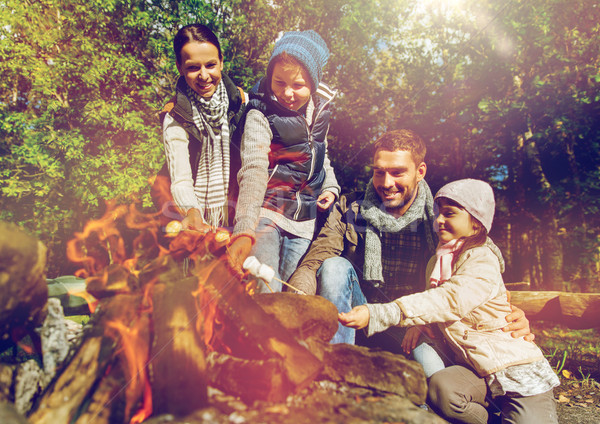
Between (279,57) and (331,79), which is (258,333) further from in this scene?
(331,79)

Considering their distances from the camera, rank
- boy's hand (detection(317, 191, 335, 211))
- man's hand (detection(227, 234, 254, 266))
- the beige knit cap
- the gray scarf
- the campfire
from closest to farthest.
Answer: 1. the campfire
2. man's hand (detection(227, 234, 254, 266))
3. the beige knit cap
4. the gray scarf
5. boy's hand (detection(317, 191, 335, 211))

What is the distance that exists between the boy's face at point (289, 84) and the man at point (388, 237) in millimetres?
812

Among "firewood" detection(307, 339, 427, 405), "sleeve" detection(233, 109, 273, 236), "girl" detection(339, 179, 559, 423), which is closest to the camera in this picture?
"firewood" detection(307, 339, 427, 405)

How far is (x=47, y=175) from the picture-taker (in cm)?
740

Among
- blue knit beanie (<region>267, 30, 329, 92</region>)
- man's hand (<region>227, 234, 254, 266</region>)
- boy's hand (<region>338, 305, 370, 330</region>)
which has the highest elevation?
blue knit beanie (<region>267, 30, 329, 92</region>)

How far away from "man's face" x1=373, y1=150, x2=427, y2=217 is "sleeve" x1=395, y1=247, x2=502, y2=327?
0.78 metres

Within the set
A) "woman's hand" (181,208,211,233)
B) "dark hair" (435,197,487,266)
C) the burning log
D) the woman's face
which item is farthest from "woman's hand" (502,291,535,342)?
the woman's face

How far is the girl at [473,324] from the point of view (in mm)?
2295

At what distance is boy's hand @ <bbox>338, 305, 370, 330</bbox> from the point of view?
Answer: 215cm

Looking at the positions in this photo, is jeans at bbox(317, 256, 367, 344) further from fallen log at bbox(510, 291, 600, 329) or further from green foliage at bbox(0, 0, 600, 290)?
green foliage at bbox(0, 0, 600, 290)

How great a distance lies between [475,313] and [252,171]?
190cm

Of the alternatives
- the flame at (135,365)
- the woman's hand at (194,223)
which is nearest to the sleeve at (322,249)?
the woman's hand at (194,223)

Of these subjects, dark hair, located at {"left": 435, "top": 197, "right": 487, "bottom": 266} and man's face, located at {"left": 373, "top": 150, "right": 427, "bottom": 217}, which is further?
man's face, located at {"left": 373, "top": 150, "right": 427, "bottom": 217}

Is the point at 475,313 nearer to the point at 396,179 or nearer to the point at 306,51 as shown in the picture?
the point at 396,179
